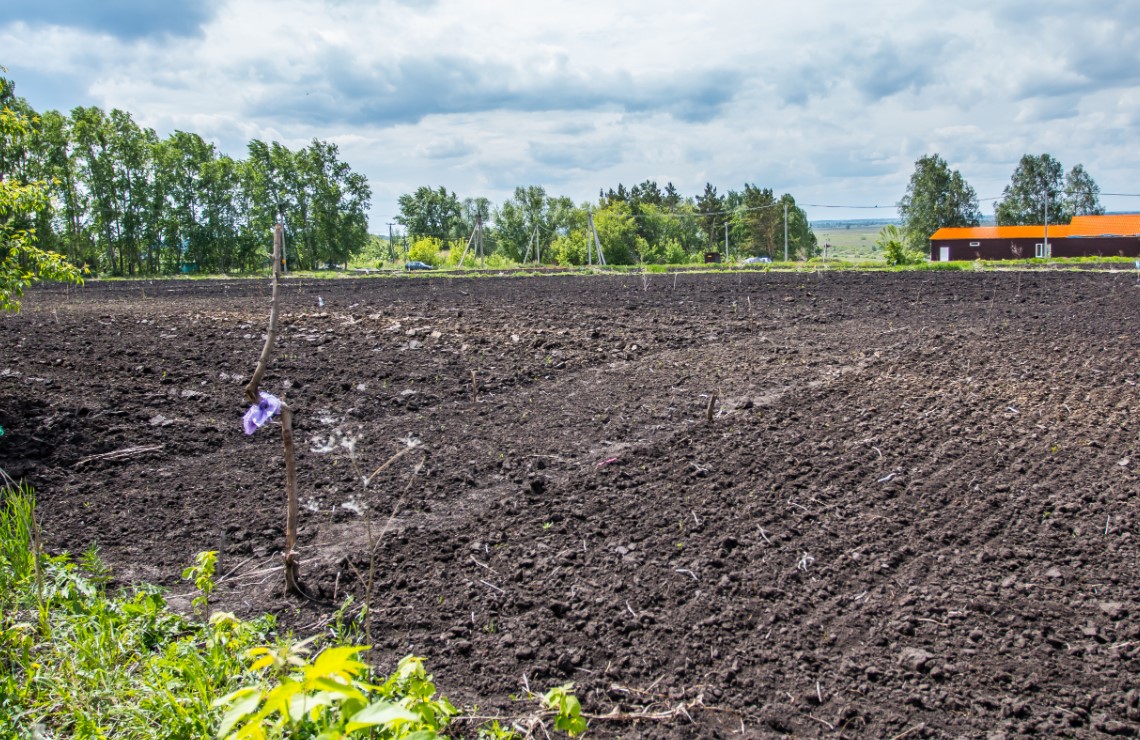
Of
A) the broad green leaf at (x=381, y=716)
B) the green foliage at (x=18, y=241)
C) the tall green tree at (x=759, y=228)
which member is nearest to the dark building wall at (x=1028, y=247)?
the tall green tree at (x=759, y=228)

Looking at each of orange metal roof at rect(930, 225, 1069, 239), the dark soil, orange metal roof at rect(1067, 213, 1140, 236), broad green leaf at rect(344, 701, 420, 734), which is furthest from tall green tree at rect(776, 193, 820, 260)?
broad green leaf at rect(344, 701, 420, 734)

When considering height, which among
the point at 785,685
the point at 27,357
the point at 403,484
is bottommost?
the point at 785,685

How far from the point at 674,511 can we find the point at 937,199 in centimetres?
8700

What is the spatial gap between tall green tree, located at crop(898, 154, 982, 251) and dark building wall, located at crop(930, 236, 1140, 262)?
13.1 m

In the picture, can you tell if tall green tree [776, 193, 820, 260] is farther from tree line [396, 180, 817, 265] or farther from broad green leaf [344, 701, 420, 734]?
broad green leaf [344, 701, 420, 734]

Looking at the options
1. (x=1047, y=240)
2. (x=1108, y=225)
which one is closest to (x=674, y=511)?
(x=1047, y=240)

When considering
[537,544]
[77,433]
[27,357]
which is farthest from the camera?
[27,357]

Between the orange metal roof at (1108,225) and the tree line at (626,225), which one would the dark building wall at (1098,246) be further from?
the tree line at (626,225)

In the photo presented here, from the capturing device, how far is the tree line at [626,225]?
67.6 meters

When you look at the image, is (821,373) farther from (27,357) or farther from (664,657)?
(27,357)

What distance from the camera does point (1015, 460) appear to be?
18.9 feet

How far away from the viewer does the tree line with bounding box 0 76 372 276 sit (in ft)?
175

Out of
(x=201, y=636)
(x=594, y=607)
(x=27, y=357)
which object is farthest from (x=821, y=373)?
(x=27, y=357)

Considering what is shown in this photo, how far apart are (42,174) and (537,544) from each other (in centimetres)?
5920
